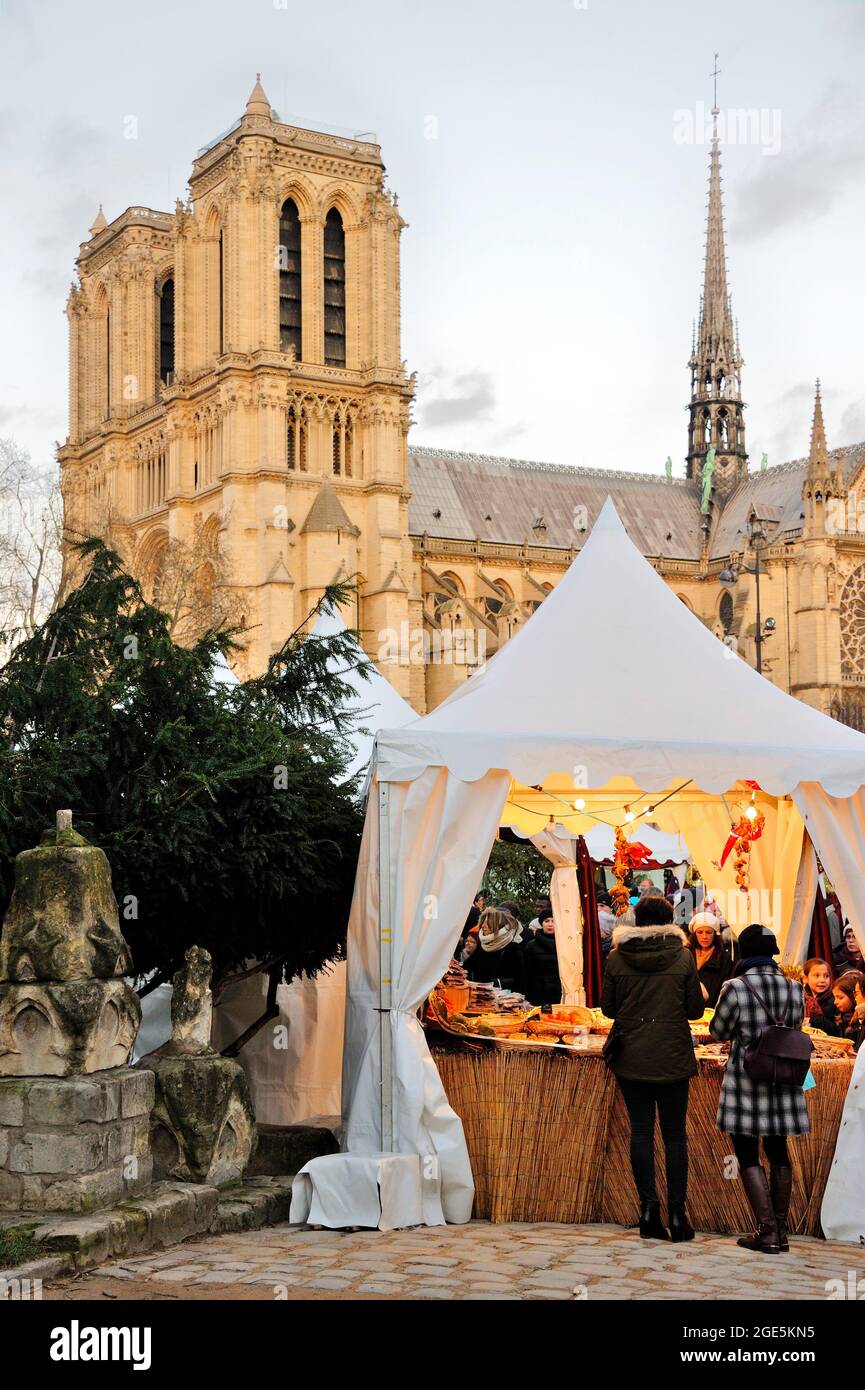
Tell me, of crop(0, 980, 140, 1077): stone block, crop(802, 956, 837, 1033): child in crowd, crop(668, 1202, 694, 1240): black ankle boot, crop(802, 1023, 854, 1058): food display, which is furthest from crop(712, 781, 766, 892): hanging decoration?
crop(0, 980, 140, 1077): stone block

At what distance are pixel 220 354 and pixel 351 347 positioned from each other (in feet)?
13.5

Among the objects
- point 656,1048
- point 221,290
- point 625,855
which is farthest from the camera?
point 221,290

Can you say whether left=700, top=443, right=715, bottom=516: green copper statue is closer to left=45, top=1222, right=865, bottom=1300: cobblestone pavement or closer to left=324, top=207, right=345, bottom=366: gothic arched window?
left=324, top=207, right=345, bottom=366: gothic arched window

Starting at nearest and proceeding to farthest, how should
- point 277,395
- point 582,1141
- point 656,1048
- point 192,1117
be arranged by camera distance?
point 656,1048 < point 192,1117 < point 582,1141 < point 277,395

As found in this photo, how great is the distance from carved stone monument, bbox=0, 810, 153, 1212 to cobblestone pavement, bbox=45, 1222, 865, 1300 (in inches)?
21.3

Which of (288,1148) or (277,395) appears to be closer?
(288,1148)

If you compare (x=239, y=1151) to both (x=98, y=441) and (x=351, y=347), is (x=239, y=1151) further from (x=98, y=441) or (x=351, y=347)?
(x=98, y=441)

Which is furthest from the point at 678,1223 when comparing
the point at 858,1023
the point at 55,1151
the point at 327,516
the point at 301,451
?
the point at 301,451

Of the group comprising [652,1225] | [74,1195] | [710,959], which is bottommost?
[652,1225]

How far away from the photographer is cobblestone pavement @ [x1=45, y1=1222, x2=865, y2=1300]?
6.89m

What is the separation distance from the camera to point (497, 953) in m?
14.4

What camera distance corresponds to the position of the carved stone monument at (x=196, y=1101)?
855 centimetres

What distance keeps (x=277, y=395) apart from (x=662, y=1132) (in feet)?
144

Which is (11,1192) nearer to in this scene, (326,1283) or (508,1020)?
(326,1283)
